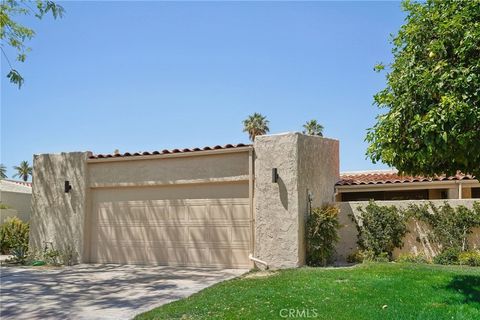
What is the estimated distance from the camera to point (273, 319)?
689 cm

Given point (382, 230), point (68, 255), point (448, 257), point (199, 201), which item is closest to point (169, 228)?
point (199, 201)

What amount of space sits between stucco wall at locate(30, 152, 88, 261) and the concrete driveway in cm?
158

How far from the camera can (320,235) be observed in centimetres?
1263

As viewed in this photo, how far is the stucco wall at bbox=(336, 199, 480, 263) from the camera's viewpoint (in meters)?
13.4

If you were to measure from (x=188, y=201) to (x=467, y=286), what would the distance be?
7984mm

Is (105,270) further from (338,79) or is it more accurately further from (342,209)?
(338,79)

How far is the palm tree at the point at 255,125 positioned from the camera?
42.7 m

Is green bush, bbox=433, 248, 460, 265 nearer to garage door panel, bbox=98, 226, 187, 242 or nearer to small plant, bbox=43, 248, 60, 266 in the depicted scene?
garage door panel, bbox=98, 226, 187, 242

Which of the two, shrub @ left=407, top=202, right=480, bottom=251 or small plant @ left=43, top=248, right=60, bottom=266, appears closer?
shrub @ left=407, top=202, right=480, bottom=251

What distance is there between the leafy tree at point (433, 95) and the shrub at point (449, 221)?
6166 mm

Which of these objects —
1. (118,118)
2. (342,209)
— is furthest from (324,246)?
(118,118)

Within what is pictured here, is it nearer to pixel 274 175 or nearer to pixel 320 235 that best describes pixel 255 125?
pixel 274 175

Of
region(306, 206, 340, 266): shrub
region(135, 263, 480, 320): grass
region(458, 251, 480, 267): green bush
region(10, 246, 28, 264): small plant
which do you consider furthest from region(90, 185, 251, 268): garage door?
region(458, 251, 480, 267): green bush

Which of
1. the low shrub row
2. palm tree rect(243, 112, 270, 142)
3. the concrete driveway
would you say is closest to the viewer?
the concrete driveway
